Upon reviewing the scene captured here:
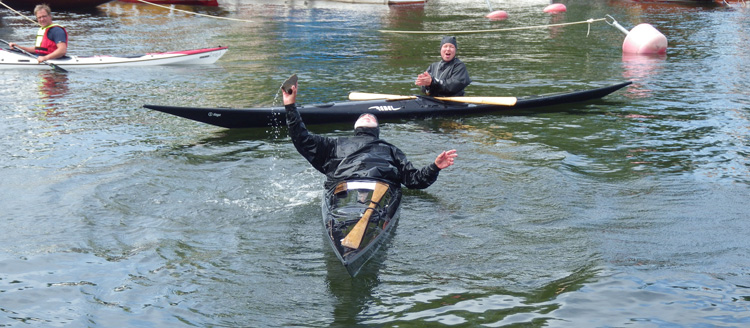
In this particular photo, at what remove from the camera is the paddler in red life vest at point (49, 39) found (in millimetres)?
15727

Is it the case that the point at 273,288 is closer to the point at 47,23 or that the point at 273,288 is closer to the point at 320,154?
the point at 320,154

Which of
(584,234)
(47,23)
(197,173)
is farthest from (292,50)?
(584,234)

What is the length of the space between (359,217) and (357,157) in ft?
4.02

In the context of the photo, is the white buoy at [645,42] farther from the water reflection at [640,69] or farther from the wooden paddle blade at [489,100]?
the wooden paddle blade at [489,100]

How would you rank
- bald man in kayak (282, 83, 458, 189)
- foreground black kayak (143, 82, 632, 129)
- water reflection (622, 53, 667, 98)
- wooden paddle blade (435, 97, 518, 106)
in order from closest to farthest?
bald man in kayak (282, 83, 458, 189) → foreground black kayak (143, 82, 632, 129) → wooden paddle blade (435, 97, 518, 106) → water reflection (622, 53, 667, 98)

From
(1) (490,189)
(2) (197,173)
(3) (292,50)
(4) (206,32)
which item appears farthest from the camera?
(4) (206,32)

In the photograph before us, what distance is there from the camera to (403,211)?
8.11 meters

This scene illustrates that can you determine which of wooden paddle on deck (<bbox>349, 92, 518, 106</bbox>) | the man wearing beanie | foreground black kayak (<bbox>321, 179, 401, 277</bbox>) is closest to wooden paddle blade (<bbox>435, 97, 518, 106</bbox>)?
wooden paddle on deck (<bbox>349, 92, 518, 106</bbox>)

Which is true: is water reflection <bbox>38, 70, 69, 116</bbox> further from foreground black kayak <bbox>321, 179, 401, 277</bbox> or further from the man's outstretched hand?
the man's outstretched hand

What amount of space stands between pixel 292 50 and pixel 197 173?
1232 cm

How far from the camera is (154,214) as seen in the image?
7.94 metres

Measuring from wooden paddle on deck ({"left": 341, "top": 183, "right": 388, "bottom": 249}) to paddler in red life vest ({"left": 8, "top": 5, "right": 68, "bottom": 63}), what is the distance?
36.8 feet

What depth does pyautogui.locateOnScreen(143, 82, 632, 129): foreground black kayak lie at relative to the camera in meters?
11.3

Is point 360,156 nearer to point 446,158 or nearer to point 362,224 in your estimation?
point 446,158
